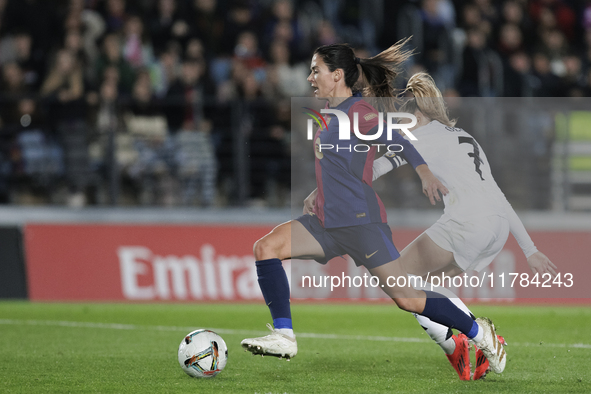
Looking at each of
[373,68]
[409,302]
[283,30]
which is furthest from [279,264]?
[283,30]

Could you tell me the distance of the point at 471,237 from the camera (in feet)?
17.5

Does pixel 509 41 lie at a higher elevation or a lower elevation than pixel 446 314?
higher

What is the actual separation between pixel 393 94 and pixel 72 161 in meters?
6.30

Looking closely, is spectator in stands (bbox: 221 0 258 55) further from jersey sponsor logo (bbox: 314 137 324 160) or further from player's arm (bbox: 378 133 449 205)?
player's arm (bbox: 378 133 449 205)

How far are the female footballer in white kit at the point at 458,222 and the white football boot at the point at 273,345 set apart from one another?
89 centimetres

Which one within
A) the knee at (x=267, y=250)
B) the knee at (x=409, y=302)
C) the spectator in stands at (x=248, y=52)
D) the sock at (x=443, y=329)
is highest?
the spectator in stands at (x=248, y=52)

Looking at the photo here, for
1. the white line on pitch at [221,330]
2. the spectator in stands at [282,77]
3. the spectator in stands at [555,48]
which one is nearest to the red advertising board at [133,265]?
the white line on pitch at [221,330]

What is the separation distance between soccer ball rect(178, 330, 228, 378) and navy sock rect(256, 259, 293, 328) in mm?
409

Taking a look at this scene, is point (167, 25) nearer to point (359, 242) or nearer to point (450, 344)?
point (359, 242)

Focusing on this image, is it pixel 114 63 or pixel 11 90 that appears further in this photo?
pixel 114 63

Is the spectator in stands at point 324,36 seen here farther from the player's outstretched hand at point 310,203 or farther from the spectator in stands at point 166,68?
the player's outstretched hand at point 310,203

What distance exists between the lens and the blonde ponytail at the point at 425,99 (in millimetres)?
5480

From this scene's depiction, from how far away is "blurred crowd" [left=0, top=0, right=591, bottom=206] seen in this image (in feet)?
35.8

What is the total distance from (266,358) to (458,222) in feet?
6.27
